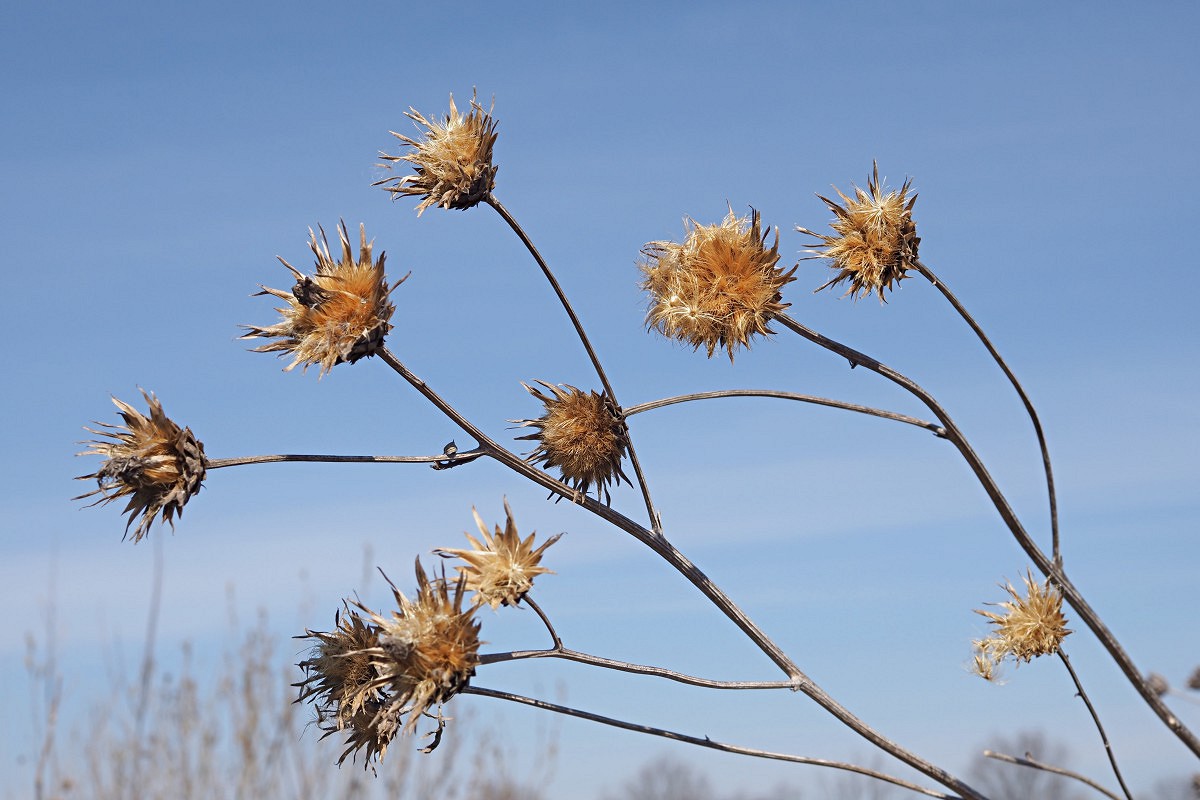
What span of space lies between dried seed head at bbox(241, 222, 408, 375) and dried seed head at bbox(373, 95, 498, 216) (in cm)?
19

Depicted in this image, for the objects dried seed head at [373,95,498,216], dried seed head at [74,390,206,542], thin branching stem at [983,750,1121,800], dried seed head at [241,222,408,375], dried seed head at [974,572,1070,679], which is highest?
A: dried seed head at [373,95,498,216]

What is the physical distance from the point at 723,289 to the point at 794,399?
23 cm

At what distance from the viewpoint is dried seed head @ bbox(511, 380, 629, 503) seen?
185 centimetres

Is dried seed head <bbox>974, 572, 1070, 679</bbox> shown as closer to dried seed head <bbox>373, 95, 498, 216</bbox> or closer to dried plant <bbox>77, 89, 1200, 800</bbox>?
dried plant <bbox>77, 89, 1200, 800</bbox>

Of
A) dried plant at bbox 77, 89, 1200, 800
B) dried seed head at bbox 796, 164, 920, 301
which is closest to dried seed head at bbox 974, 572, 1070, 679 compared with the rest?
dried plant at bbox 77, 89, 1200, 800

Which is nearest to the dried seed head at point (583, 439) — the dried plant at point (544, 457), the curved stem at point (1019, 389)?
the dried plant at point (544, 457)

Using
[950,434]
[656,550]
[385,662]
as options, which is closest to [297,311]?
[385,662]

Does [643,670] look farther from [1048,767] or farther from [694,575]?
[1048,767]

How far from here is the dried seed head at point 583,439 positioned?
185cm

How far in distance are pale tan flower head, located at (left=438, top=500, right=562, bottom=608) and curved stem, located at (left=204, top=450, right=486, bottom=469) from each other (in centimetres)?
15

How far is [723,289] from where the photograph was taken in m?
1.90

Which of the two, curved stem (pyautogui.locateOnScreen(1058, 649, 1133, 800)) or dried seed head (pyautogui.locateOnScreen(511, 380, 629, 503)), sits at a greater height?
dried seed head (pyautogui.locateOnScreen(511, 380, 629, 503))

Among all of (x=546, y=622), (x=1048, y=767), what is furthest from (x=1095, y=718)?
(x=546, y=622)

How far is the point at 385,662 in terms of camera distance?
1.67m
